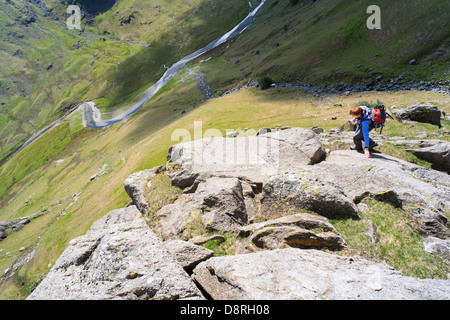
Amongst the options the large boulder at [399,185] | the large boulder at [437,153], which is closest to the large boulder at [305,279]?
the large boulder at [399,185]

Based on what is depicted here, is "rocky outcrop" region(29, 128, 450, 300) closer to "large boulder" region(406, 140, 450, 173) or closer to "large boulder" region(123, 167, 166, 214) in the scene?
"large boulder" region(406, 140, 450, 173)

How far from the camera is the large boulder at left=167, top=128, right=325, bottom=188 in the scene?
68.5 ft

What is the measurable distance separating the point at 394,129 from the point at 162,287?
29471 mm

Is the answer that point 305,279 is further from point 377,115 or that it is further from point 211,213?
point 377,115

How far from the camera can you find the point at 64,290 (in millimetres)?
9219

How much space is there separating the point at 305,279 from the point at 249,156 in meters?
15.8

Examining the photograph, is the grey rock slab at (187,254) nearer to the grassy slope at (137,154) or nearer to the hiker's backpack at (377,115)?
the hiker's backpack at (377,115)

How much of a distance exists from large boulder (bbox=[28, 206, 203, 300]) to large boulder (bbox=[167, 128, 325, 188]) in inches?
451

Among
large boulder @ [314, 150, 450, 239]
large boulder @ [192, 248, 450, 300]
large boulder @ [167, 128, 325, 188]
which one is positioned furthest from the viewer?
large boulder @ [167, 128, 325, 188]

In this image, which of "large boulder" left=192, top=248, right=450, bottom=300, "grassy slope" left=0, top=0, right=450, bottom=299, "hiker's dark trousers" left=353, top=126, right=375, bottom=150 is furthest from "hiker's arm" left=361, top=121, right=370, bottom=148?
"large boulder" left=192, top=248, right=450, bottom=300

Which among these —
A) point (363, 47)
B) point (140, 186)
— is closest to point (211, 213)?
point (140, 186)

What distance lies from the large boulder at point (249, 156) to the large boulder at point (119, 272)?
11.5m

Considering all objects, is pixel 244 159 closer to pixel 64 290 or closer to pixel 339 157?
pixel 339 157
